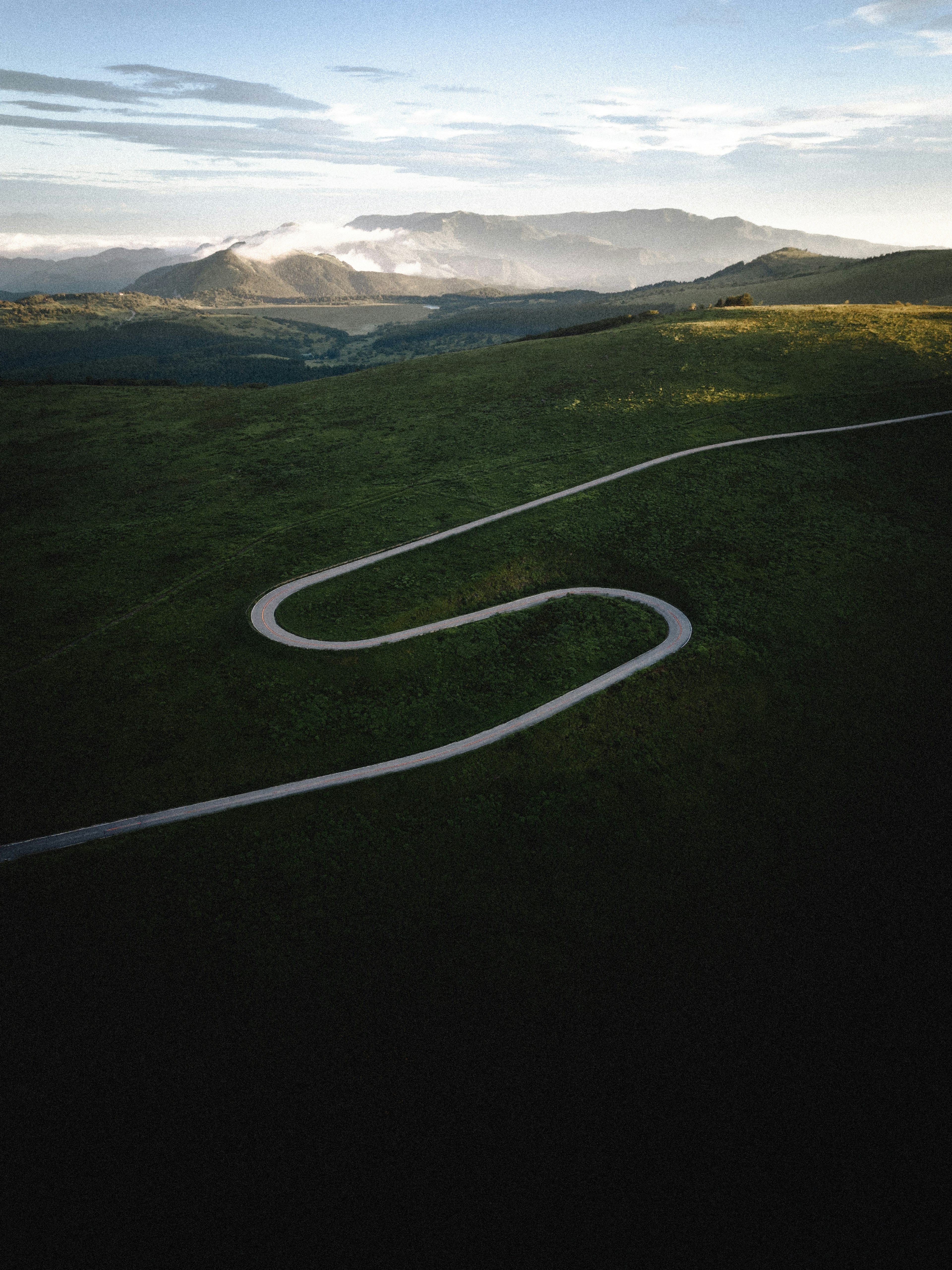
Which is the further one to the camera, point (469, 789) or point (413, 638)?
point (413, 638)

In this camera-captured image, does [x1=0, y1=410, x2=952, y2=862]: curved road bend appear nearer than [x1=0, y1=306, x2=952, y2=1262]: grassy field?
No

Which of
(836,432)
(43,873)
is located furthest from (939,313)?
(43,873)

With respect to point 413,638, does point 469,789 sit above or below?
below

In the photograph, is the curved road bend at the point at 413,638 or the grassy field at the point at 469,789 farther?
the curved road bend at the point at 413,638

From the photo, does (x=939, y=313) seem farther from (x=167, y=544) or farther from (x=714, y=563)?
(x=167, y=544)
